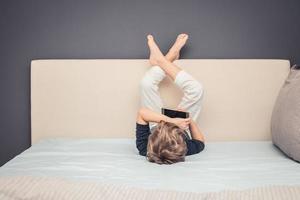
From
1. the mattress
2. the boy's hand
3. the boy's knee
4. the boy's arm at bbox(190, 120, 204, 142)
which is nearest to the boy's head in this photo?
the mattress

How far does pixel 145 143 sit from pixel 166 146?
0.23 m

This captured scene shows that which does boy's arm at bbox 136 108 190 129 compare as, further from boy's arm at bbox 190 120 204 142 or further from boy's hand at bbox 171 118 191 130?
boy's arm at bbox 190 120 204 142

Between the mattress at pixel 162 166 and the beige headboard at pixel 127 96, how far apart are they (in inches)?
6.7

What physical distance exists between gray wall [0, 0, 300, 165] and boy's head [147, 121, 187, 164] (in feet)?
2.63

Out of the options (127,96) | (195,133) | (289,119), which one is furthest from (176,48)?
(289,119)

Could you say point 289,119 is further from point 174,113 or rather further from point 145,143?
point 145,143

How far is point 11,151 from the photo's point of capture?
276 cm

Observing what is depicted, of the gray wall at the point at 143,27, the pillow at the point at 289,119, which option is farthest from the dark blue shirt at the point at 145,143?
the gray wall at the point at 143,27

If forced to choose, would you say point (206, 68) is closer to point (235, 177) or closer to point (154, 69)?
point (154, 69)

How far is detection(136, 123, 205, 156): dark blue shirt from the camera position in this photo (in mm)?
2127

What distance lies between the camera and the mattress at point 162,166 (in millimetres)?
1683

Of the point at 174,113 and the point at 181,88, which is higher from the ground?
the point at 181,88

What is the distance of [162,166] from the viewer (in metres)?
1.91

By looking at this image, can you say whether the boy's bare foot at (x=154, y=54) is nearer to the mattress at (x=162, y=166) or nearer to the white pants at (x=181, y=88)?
the white pants at (x=181, y=88)
